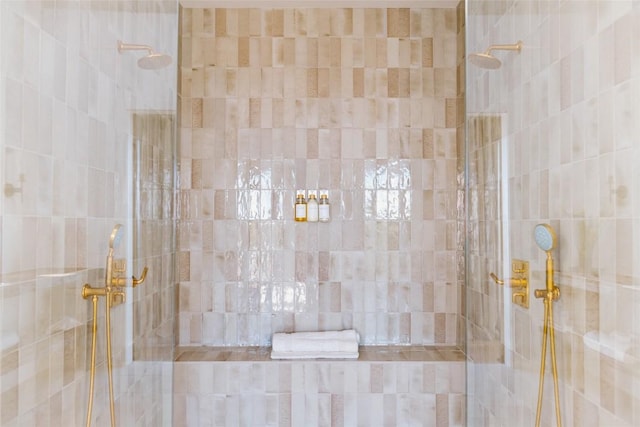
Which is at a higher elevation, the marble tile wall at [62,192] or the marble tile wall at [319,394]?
the marble tile wall at [62,192]

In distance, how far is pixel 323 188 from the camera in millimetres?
2662

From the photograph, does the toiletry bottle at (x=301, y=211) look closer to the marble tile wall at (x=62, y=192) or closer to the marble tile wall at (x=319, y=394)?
the marble tile wall at (x=319, y=394)

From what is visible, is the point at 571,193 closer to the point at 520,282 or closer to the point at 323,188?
the point at 520,282

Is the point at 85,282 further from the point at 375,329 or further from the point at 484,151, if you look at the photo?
the point at 375,329

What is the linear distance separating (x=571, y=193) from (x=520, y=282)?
1.30ft

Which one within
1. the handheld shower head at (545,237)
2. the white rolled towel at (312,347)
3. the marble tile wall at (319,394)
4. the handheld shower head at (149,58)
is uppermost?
the handheld shower head at (149,58)

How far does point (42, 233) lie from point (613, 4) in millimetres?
1554

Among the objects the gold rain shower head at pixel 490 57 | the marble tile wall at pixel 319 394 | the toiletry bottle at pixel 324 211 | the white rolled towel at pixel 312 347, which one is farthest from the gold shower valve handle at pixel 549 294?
the toiletry bottle at pixel 324 211

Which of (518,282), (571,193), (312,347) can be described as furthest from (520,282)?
(312,347)

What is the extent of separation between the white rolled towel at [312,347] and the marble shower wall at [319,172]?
19 centimetres

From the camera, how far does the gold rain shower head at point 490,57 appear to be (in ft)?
5.32

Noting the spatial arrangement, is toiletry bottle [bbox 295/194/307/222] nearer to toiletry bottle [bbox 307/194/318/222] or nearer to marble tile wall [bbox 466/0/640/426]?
toiletry bottle [bbox 307/194/318/222]

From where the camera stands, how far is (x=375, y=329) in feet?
8.68

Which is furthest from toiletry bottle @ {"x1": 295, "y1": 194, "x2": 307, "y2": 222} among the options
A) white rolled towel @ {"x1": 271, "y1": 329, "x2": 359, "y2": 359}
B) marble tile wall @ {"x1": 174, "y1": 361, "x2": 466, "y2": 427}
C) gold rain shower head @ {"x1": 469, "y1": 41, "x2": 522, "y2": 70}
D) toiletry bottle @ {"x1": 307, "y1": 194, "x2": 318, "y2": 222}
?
gold rain shower head @ {"x1": 469, "y1": 41, "x2": 522, "y2": 70}
